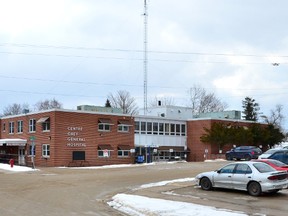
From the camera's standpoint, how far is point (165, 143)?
56.5 metres

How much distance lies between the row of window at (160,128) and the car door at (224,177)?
110 feet

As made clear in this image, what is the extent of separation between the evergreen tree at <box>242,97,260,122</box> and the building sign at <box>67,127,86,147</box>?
212 feet

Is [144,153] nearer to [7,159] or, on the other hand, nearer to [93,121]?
[93,121]

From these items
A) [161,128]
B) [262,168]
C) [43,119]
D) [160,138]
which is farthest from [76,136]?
[262,168]

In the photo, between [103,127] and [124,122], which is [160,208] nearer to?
[103,127]

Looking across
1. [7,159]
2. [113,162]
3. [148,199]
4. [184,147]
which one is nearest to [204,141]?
[184,147]

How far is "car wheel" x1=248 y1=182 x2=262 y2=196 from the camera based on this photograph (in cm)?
1774

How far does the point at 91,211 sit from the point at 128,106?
8446cm

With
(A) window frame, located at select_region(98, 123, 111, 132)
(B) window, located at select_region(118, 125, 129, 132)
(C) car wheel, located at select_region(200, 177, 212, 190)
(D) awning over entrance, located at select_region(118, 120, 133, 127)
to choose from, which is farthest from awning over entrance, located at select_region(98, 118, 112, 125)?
(C) car wheel, located at select_region(200, 177, 212, 190)

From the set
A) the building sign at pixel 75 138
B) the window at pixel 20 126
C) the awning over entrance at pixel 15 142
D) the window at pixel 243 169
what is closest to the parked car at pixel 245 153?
the building sign at pixel 75 138

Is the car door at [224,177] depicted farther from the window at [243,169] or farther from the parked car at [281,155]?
the parked car at [281,155]

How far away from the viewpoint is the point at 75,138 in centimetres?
4659

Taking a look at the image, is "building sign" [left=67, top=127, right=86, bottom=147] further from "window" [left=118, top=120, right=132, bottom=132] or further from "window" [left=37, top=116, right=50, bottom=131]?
"window" [left=118, top=120, right=132, bottom=132]

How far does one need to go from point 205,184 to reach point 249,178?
2702 millimetres
